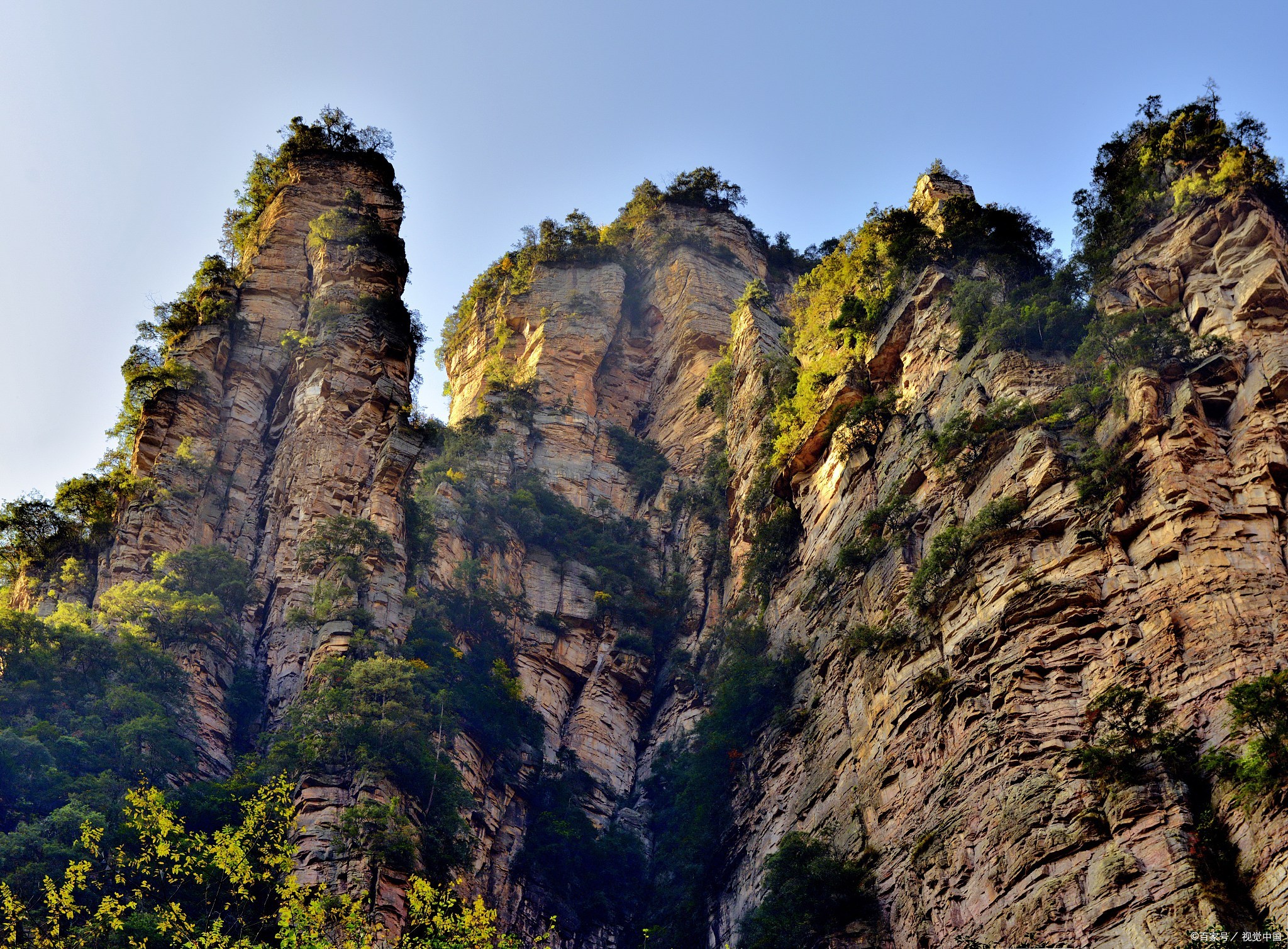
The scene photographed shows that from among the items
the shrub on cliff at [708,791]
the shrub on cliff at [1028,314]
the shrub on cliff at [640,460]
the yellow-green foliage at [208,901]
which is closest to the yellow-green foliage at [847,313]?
the shrub on cliff at [1028,314]

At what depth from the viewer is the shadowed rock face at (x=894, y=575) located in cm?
2252

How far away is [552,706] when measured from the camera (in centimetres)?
4412

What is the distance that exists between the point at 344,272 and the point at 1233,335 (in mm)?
36576

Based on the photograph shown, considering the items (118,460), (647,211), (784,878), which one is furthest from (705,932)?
(647,211)

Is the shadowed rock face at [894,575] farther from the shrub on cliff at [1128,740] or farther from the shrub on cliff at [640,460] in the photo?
the shrub on cliff at [640,460]

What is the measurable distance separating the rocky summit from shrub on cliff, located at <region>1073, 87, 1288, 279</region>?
5.2 inches

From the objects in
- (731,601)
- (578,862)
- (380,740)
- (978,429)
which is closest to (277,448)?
(380,740)

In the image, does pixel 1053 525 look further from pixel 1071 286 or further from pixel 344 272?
pixel 344 272

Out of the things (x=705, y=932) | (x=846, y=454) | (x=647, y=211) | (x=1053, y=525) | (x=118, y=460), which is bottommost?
(x=705, y=932)

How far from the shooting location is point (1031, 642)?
2552 centimetres

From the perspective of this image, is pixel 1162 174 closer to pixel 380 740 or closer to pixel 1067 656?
pixel 1067 656

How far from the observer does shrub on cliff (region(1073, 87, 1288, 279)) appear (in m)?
31.4

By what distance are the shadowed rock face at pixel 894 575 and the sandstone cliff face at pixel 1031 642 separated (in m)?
0.07

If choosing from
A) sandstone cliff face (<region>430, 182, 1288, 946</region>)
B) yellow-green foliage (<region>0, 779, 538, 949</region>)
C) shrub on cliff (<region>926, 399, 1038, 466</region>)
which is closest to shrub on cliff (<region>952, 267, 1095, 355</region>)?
sandstone cliff face (<region>430, 182, 1288, 946</region>)
